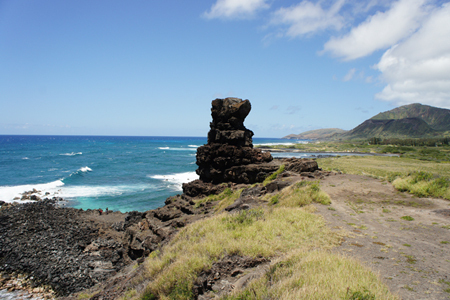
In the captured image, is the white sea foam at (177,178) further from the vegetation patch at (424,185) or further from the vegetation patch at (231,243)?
the vegetation patch at (424,185)

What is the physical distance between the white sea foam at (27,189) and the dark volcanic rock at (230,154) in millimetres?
24632

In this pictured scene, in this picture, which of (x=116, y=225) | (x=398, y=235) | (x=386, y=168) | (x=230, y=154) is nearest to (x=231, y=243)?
(x=398, y=235)

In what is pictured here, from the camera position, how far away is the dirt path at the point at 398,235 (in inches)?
198

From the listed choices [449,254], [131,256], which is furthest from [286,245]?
[131,256]

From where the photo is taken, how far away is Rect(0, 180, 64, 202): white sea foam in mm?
32594

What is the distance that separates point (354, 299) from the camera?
3.77 metres

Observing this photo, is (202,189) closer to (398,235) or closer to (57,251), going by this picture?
(57,251)

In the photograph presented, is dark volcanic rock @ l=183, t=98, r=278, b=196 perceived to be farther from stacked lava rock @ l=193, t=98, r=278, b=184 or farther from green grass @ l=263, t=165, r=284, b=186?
green grass @ l=263, t=165, r=284, b=186

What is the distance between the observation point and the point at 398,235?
25.9 ft

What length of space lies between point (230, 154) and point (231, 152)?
227 millimetres

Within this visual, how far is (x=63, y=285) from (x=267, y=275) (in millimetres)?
13843

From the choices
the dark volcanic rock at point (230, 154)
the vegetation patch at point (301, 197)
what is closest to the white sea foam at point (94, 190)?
the dark volcanic rock at point (230, 154)

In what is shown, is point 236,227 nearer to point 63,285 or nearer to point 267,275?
point 267,275

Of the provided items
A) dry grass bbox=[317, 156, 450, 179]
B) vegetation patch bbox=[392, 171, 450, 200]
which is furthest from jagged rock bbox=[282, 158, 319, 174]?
vegetation patch bbox=[392, 171, 450, 200]
